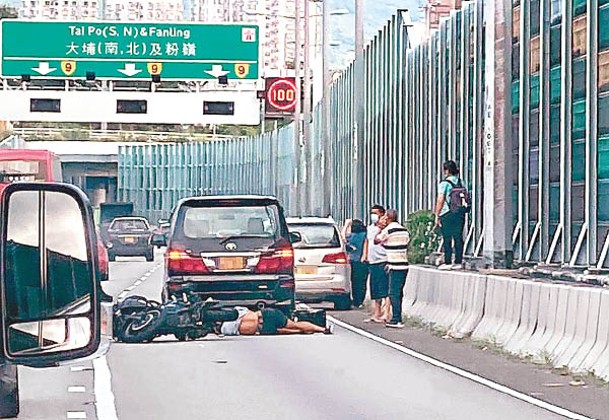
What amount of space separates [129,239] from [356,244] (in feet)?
102

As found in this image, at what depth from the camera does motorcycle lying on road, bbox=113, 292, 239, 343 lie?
19438 millimetres

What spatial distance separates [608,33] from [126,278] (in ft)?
68.7

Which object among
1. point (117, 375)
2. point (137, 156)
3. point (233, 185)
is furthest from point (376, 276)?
point (137, 156)

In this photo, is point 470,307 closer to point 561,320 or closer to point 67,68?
point 561,320

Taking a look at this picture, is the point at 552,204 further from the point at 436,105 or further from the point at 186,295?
the point at 436,105

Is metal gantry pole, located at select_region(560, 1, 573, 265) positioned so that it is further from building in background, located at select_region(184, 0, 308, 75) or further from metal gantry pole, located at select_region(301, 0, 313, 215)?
building in background, located at select_region(184, 0, 308, 75)

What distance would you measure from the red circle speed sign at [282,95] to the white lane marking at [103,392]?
1775 inches

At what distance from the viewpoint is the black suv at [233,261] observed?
67.5 feet

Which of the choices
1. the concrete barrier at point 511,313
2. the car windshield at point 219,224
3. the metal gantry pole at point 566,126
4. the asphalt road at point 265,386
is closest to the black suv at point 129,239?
the metal gantry pole at point 566,126

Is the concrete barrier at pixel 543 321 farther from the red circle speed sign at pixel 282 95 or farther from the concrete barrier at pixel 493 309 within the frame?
the red circle speed sign at pixel 282 95

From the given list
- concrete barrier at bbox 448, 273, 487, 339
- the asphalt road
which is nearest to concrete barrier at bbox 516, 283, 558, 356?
the asphalt road

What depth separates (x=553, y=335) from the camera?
56.1 feet

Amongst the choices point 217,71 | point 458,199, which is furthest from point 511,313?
point 217,71

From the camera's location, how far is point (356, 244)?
28.0 m
